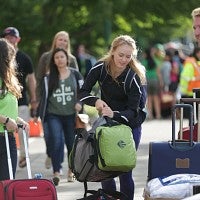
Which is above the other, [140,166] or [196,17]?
[196,17]

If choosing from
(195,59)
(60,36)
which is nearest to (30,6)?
(195,59)

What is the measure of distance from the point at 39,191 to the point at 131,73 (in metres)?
1.58

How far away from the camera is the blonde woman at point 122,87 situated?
8844 millimetres

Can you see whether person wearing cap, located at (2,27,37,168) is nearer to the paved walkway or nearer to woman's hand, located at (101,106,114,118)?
the paved walkway

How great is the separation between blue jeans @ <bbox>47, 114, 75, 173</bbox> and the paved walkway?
0.99 ft

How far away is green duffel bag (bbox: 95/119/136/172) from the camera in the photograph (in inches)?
322

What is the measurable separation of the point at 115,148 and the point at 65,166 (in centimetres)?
589

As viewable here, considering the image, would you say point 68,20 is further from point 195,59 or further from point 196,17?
point 196,17

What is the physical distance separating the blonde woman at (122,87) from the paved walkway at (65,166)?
1.71 meters

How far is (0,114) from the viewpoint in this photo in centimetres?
856

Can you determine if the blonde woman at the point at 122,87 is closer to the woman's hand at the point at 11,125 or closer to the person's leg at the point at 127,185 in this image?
the person's leg at the point at 127,185

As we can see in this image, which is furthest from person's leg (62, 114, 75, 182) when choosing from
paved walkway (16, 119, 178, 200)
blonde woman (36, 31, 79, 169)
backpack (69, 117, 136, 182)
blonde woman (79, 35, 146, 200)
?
backpack (69, 117, 136, 182)

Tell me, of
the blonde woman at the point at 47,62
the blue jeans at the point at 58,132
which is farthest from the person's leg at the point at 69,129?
the blonde woman at the point at 47,62

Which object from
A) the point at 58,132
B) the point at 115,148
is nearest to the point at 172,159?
the point at 115,148
